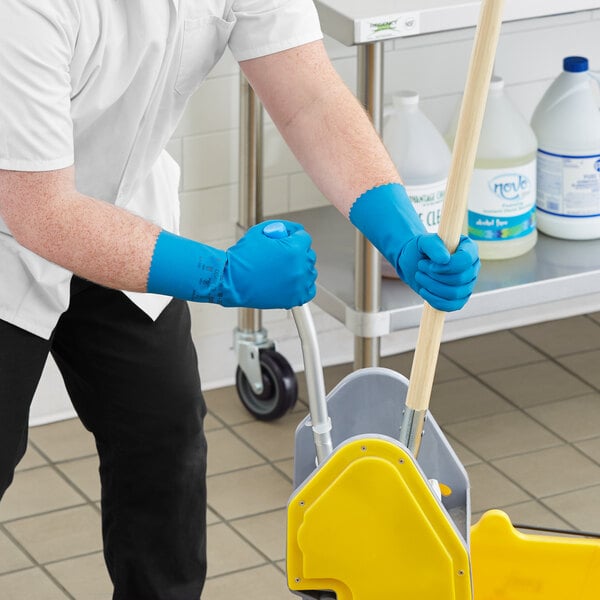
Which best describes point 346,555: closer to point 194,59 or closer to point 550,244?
point 194,59

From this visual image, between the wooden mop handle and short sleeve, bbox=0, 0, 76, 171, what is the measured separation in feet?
1.43

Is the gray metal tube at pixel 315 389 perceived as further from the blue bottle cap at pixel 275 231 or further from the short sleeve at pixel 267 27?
the short sleeve at pixel 267 27

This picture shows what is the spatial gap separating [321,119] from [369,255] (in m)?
0.81

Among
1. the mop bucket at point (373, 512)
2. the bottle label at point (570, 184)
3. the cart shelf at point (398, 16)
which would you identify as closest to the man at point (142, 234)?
the mop bucket at point (373, 512)

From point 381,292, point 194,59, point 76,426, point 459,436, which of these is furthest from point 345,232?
point 194,59

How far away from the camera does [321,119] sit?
71.8 inches

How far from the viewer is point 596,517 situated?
266 cm

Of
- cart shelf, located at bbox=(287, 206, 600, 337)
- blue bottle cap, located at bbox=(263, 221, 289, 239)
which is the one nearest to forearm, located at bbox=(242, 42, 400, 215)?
→ blue bottle cap, located at bbox=(263, 221, 289, 239)

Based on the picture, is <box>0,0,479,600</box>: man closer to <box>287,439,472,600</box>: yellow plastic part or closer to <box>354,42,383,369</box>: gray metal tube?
<box>287,439,472,600</box>: yellow plastic part

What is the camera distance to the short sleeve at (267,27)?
1810 mm

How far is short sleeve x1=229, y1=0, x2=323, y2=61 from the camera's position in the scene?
1810 mm

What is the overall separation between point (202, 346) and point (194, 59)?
1.40m

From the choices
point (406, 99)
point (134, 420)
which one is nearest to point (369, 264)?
point (406, 99)

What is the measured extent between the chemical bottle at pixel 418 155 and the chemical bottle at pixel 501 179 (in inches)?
4.2
